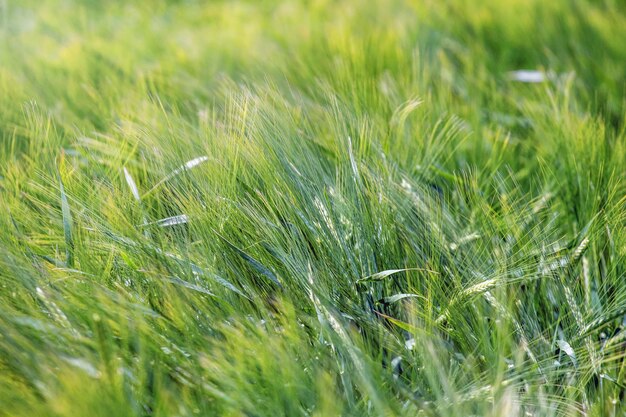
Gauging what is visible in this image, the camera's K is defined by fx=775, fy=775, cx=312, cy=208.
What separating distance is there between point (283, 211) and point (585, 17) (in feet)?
3.84

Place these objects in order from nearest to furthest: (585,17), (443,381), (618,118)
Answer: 1. (443,381)
2. (618,118)
3. (585,17)

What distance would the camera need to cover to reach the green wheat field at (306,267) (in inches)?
24.9

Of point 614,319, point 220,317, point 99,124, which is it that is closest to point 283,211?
point 220,317

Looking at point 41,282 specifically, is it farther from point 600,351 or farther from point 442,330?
point 600,351

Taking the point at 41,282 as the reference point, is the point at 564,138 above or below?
below

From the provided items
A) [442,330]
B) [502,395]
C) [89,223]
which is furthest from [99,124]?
[502,395]

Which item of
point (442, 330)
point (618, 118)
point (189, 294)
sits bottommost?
point (618, 118)

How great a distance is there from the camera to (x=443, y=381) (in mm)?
626

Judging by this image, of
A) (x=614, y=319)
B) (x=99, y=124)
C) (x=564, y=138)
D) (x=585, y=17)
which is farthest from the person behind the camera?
(x=585, y=17)

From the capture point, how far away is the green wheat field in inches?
24.9

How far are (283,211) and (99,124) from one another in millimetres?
464

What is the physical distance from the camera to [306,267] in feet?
2.46

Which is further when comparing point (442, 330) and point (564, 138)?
point (564, 138)

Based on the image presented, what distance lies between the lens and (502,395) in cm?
63
